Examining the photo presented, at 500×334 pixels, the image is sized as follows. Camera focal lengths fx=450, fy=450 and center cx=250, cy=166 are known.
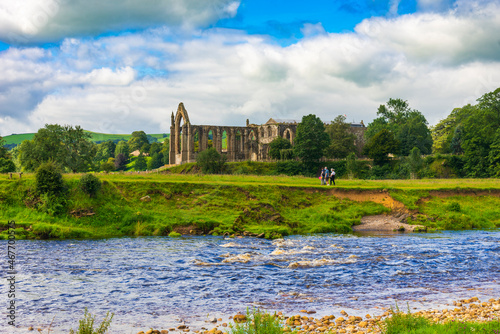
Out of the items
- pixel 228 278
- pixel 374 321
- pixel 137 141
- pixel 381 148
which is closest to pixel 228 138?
pixel 381 148

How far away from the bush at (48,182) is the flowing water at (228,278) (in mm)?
7136

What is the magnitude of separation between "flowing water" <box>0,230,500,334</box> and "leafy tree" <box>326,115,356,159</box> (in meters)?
76.0

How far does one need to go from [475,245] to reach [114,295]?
73.9 ft

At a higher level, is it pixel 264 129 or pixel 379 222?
pixel 264 129

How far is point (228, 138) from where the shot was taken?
121m

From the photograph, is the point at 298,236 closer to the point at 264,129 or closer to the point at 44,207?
the point at 44,207

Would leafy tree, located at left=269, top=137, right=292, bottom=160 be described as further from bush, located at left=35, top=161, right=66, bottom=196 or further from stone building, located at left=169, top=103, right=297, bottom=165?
bush, located at left=35, top=161, right=66, bottom=196

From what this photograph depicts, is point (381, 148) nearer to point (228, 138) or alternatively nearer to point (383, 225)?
point (228, 138)

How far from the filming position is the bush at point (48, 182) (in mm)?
35028

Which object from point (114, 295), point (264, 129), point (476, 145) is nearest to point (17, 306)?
point (114, 295)

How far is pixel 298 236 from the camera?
33.6 m

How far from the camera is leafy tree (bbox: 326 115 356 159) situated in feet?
345

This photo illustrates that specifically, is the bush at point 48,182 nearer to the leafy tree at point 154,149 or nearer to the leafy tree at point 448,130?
the leafy tree at point 448,130

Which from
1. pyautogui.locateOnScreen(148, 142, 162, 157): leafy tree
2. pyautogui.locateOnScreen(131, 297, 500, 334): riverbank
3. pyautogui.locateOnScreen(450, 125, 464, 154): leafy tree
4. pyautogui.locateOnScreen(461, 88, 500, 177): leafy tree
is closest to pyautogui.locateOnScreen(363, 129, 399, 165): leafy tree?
pyautogui.locateOnScreen(461, 88, 500, 177): leafy tree
